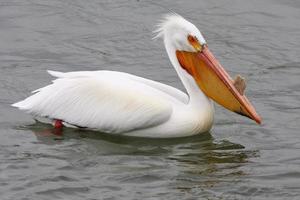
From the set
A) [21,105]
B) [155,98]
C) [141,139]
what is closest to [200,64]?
[155,98]

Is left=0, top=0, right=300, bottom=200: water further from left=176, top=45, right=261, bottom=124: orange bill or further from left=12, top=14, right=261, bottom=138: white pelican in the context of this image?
left=176, top=45, right=261, bottom=124: orange bill

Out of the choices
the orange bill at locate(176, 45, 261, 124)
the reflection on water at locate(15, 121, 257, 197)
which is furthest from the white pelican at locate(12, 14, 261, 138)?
the reflection on water at locate(15, 121, 257, 197)

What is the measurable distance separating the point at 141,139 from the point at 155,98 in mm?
426

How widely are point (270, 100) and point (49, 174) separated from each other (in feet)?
9.87

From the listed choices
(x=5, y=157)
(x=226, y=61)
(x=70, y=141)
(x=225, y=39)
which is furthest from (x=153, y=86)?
(x=225, y=39)

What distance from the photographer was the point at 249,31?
1151 centimetres

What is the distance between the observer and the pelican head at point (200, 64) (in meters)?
8.30

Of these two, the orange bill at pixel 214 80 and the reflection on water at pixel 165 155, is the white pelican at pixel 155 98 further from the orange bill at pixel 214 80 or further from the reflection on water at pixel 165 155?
the reflection on water at pixel 165 155

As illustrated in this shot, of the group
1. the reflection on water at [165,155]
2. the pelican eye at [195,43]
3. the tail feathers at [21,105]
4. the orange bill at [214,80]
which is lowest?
the reflection on water at [165,155]

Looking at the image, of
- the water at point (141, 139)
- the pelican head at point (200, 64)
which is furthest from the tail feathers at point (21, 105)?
the pelican head at point (200, 64)

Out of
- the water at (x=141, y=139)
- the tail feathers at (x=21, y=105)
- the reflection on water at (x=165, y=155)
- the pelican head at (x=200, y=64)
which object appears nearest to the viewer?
the water at (x=141, y=139)

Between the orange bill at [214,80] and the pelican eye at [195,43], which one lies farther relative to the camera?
the pelican eye at [195,43]

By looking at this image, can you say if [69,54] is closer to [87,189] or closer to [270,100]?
[270,100]

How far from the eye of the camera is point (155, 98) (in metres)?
8.20
